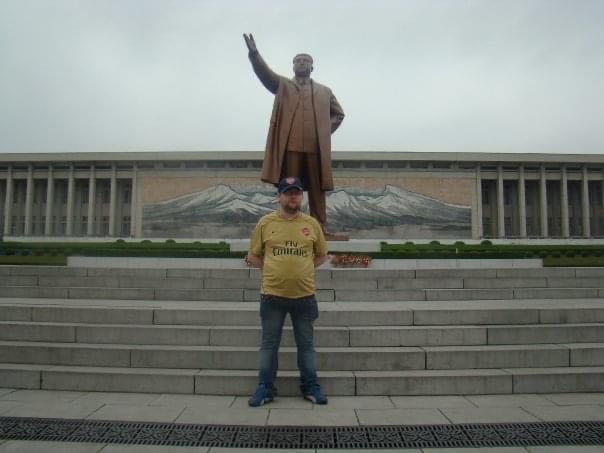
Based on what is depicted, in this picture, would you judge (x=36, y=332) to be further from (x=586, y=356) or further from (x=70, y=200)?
(x=70, y=200)

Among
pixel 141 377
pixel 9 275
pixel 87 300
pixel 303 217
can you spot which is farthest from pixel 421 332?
pixel 9 275

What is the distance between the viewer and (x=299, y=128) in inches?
262

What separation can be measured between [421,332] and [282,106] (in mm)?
4016

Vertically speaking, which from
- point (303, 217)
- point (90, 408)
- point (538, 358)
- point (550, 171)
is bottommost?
point (90, 408)

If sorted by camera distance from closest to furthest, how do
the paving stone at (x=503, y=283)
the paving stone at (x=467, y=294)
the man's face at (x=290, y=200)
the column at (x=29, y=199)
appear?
the man's face at (x=290, y=200)
the paving stone at (x=467, y=294)
the paving stone at (x=503, y=283)
the column at (x=29, y=199)

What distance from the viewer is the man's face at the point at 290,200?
3.35 metres

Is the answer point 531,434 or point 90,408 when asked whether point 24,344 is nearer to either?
Result: point 90,408

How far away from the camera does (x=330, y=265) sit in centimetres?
824

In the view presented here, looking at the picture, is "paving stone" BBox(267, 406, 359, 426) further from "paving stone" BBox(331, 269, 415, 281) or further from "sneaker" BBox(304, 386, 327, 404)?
"paving stone" BBox(331, 269, 415, 281)

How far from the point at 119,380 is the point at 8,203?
41.4m

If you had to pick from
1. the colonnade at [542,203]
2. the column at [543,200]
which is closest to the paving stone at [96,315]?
the colonnade at [542,203]

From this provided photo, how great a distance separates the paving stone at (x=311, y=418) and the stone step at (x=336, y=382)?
37 cm

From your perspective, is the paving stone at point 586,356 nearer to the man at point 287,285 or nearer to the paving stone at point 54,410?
the man at point 287,285

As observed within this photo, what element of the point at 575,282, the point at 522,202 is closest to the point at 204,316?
the point at 575,282
